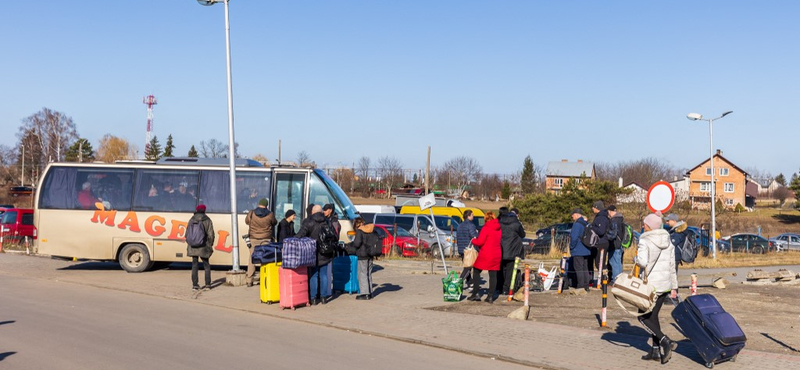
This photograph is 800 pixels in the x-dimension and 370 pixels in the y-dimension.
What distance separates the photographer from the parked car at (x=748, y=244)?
40481 millimetres

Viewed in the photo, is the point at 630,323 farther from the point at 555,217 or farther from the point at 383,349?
the point at 555,217

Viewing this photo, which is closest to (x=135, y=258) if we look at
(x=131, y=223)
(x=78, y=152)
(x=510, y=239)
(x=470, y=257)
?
(x=131, y=223)

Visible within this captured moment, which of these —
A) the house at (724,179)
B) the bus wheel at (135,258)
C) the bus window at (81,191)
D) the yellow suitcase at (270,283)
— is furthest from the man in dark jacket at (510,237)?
the house at (724,179)

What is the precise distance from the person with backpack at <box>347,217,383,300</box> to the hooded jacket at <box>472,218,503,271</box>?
1.93 m

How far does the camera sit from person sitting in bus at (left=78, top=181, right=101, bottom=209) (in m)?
19.5

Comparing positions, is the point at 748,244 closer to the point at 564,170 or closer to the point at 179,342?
the point at 179,342

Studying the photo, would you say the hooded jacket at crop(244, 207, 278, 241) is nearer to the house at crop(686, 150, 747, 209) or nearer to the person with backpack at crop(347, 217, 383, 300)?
the person with backpack at crop(347, 217, 383, 300)

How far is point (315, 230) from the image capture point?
14.1 meters

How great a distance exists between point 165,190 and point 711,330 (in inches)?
588

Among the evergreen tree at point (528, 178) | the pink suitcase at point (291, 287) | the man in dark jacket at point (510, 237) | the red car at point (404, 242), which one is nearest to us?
the pink suitcase at point (291, 287)

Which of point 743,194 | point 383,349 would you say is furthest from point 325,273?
point 743,194

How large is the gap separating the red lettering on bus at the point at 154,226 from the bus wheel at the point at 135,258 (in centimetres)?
47

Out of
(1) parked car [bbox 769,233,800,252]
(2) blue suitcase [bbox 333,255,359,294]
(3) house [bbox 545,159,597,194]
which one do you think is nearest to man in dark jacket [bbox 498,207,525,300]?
(2) blue suitcase [bbox 333,255,359,294]

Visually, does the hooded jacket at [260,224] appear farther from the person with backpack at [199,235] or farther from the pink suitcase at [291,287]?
the pink suitcase at [291,287]
